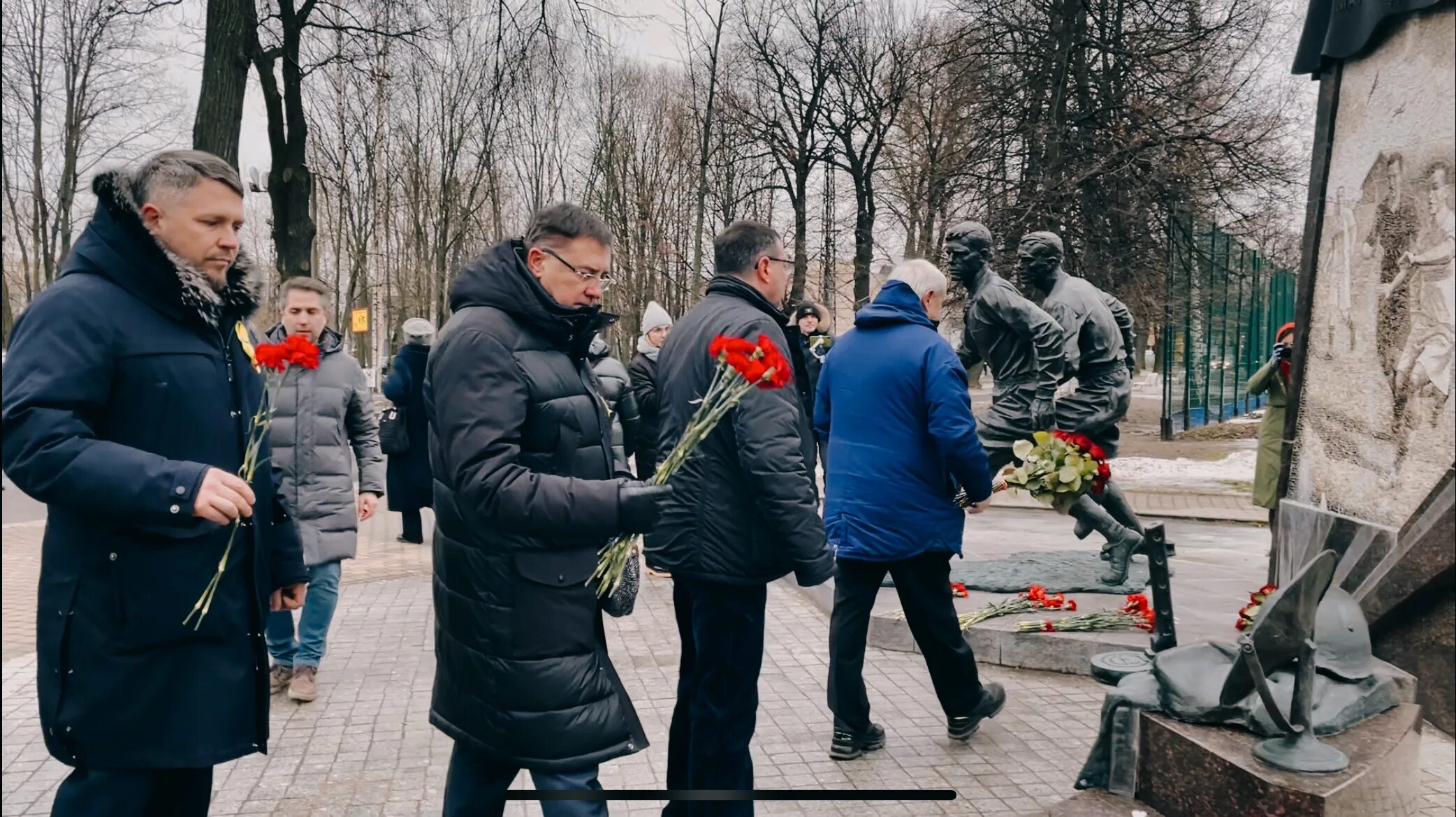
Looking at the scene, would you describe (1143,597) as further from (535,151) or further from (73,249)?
(535,151)

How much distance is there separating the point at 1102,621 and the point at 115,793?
15.9 ft

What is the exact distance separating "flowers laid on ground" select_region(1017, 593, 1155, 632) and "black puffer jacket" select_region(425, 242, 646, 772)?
3.64 metres

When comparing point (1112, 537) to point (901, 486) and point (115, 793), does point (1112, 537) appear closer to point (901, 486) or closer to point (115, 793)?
point (901, 486)

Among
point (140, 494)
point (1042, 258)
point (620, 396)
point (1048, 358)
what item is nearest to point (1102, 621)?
point (1048, 358)

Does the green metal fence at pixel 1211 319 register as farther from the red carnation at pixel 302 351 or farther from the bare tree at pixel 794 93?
the red carnation at pixel 302 351

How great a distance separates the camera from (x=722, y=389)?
2.99 metres

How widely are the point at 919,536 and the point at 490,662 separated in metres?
2.14

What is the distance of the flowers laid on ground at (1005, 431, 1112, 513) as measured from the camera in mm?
5188

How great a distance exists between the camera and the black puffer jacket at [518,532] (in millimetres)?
2738

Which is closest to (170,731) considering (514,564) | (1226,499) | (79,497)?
(79,497)

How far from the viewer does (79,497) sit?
8.10ft

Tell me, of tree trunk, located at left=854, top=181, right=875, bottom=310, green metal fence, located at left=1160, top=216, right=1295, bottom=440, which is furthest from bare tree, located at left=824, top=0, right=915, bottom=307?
green metal fence, located at left=1160, top=216, right=1295, bottom=440

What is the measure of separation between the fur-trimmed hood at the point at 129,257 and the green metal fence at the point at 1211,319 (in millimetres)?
18325

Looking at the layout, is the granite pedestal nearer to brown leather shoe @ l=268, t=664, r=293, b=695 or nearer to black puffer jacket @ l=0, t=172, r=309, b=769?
black puffer jacket @ l=0, t=172, r=309, b=769
